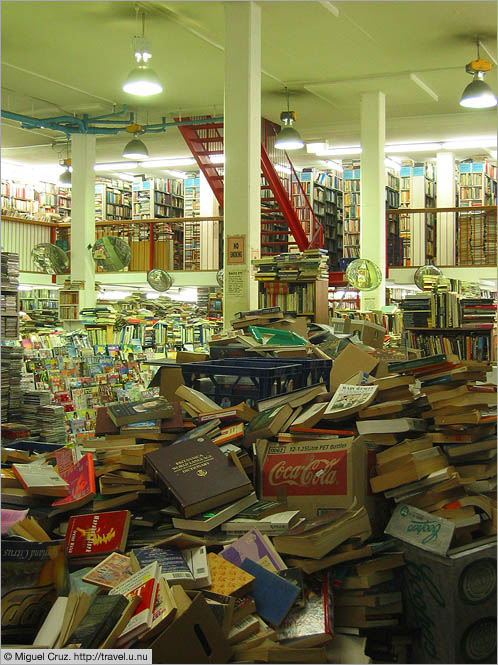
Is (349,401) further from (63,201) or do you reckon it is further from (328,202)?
(63,201)

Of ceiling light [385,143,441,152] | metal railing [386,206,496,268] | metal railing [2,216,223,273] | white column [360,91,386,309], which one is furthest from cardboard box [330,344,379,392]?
ceiling light [385,143,441,152]

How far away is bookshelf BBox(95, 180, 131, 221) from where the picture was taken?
56.5 ft

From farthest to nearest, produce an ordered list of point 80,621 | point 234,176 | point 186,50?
point 186,50
point 234,176
point 80,621

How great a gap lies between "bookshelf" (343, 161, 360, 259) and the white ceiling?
193 centimetres

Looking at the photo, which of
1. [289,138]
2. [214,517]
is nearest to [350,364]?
[214,517]

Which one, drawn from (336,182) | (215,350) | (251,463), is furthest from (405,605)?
(336,182)

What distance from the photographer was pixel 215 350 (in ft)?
17.8

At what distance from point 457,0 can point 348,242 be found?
834 centimetres

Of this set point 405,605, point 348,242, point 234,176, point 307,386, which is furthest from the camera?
point 348,242

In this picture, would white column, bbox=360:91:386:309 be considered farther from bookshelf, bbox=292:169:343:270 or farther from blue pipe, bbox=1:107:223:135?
bookshelf, bbox=292:169:343:270

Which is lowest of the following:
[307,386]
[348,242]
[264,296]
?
[307,386]

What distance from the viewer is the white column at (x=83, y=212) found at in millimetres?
12750

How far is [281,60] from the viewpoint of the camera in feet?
33.8

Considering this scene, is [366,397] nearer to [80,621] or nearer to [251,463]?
[251,463]
